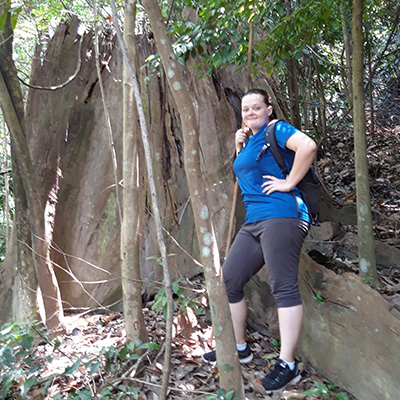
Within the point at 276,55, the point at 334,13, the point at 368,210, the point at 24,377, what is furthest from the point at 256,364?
the point at 334,13

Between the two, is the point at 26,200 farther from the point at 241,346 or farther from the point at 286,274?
the point at 286,274

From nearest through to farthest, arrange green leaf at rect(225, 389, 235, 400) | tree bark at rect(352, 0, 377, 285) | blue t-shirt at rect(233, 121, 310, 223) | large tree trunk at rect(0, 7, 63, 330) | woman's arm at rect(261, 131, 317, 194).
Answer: green leaf at rect(225, 389, 235, 400), woman's arm at rect(261, 131, 317, 194), blue t-shirt at rect(233, 121, 310, 223), tree bark at rect(352, 0, 377, 285), large tree trunk at rect(0, 7, 63, 330)

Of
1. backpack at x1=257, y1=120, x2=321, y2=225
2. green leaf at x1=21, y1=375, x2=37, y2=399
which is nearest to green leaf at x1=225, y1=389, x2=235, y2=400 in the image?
backpack at x1=257, y1=120, x2=321, y2=225

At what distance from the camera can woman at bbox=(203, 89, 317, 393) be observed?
9.13 ft

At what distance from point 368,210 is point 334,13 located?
1.88 metres

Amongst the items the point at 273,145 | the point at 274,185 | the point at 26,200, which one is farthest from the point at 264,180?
the point at 26,200

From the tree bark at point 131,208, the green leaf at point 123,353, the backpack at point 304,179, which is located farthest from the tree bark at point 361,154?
the green leaf at point 123,353

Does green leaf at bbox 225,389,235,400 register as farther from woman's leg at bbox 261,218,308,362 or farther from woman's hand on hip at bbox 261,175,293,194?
woman's hand on hip at bbox 261,175,293,194

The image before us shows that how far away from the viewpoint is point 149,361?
10.6 feet

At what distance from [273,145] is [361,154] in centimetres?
93

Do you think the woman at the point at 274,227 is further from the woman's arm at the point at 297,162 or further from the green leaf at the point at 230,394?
the green leaf at the point at 230,394

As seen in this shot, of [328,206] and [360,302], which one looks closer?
[360,302]

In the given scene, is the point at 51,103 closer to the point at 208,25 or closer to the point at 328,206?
the point at 208,25

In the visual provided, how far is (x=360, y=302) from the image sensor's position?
2.98 m
